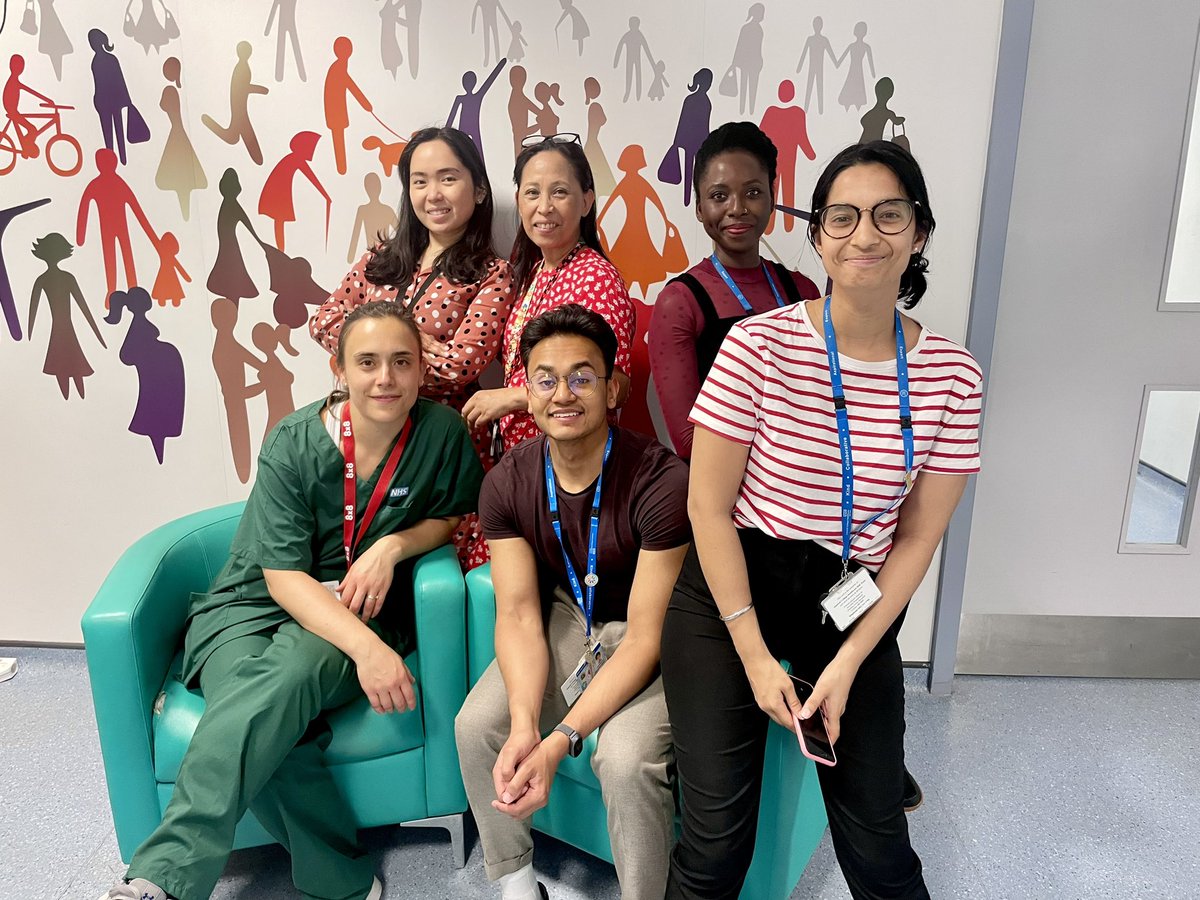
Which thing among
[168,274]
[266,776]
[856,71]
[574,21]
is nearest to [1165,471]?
[856,71]

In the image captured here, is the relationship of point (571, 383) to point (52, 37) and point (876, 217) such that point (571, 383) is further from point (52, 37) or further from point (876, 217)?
point (52, 37)

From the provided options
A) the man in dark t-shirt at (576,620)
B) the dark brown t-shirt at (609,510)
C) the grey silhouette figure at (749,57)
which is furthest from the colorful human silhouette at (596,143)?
the dark brown t-shirt at (609,510)

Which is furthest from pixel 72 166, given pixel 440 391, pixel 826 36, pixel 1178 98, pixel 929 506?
pixel 1178 98

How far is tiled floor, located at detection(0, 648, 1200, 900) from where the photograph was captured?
5.76 ft

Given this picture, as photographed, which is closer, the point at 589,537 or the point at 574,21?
the point at 589,537

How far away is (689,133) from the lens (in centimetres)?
214

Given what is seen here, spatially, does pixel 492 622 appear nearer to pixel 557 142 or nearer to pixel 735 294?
pixel 735 294

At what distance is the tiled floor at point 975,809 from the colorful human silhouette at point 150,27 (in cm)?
192

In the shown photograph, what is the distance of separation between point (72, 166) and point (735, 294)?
194 centimetres

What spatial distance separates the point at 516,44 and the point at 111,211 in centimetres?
127

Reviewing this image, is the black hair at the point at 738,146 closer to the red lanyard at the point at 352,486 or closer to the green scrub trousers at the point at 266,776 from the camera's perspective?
the red lanyard at the point at 352,486

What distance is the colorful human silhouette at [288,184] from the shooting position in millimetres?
2217

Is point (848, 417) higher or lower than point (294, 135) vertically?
lower

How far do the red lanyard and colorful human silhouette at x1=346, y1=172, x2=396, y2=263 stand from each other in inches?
26.1
